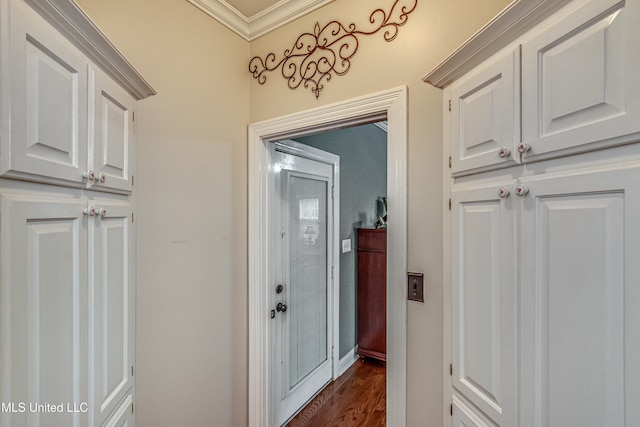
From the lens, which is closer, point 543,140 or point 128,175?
point 543,140

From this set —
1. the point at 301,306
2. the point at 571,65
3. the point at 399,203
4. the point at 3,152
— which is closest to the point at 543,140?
the point at 571,65

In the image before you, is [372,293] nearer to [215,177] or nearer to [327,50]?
[215,177]

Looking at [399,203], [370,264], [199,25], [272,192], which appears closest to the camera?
[399,203]

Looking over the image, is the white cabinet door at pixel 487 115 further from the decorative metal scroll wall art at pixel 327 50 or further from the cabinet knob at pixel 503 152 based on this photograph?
the decorative metal scroll wall art at pixel 327 50

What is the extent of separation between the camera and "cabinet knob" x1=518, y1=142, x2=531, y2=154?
76 cm

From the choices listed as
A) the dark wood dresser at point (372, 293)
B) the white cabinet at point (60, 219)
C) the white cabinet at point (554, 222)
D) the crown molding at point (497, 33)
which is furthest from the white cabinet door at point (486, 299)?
the dark wood dresser at point (372, 293)

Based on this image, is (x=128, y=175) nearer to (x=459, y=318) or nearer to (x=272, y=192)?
→ (x=272, y=192)

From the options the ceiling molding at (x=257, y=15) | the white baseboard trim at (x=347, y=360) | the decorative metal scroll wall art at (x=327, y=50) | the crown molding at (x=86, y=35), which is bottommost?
the white baseboard trim at (x=347, y=360)

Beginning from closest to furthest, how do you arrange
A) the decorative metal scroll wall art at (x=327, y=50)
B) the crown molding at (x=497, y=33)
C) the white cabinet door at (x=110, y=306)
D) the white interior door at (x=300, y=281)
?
the crown molding at (x=497, y=33) → the white cabinet door at (x=110, y=306) → the decorative metal scroll wall art at (x=327, y=50) → the white interior door at (x=300, y=281)

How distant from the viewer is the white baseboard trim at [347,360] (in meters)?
2.78

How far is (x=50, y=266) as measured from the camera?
2.27ft

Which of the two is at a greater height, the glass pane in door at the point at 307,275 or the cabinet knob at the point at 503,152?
the cabinet knob at the point at 503,152

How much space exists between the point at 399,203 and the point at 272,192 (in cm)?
87

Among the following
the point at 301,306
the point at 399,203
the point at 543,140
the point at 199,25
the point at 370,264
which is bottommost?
the point at 301,306
